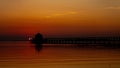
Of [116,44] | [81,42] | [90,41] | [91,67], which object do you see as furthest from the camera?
[81,42]

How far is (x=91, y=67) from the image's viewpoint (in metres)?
20.9

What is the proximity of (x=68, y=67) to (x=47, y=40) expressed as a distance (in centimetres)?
8802

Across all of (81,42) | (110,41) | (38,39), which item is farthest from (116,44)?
(38,39)

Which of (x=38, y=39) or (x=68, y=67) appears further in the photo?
(x=38, y=39)

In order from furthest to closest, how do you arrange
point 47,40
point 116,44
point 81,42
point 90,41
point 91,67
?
1. point 47,40
2. point 81,42
3. point 90,41
4. point 116,44
5. point 91,67

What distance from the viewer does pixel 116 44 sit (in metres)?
85.5

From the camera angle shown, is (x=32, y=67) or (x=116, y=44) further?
(x=116, y=44)

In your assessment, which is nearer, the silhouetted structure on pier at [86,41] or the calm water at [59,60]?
the calm water at [59,60]

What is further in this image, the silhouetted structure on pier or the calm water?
the silhouetted structure on pier

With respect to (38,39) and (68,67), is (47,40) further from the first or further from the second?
(68,67)

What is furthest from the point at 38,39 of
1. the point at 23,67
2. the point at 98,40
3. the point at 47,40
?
the point at 23,67

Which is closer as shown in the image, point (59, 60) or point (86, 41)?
point (59, 60)

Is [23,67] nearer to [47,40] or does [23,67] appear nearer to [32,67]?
[32,67]

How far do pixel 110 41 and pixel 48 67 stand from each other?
2675 inches
